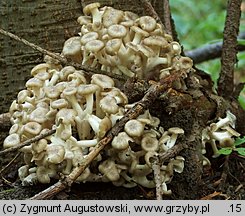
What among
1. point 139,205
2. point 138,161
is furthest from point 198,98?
point 139,205

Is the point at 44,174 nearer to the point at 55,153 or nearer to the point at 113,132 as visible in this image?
the point at 55,153

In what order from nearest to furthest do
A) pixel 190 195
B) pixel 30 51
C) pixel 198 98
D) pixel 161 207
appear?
1. pixel 161 207
2. pixel 190 195
3. pixel 198 98
4. pixel 30 51

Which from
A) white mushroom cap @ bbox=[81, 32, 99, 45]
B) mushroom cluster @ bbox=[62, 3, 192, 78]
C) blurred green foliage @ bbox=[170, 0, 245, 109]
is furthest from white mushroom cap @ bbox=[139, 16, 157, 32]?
blurred green foliage @ bbox=[170, 0, 245, 109]

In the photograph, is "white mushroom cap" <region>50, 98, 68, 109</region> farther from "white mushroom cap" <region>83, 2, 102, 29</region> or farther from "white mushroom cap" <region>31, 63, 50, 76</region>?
"white mushroom cap" <region>83, 2, 102, 29</region>

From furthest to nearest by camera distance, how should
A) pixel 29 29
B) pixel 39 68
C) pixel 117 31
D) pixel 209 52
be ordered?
pixel 209 52, pixel 29 29, pixel 39 68, pixel 117 31

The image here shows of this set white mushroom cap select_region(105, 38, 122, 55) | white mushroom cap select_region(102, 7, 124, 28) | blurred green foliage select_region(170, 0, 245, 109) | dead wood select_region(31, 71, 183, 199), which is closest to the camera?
dead wood select_region(31, 71, 183, 199)

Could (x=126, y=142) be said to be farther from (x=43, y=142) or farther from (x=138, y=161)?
(x=43, y=142)

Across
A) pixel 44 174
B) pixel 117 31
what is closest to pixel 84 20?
pixel 117 31

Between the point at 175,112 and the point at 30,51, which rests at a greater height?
the point at 30,51
